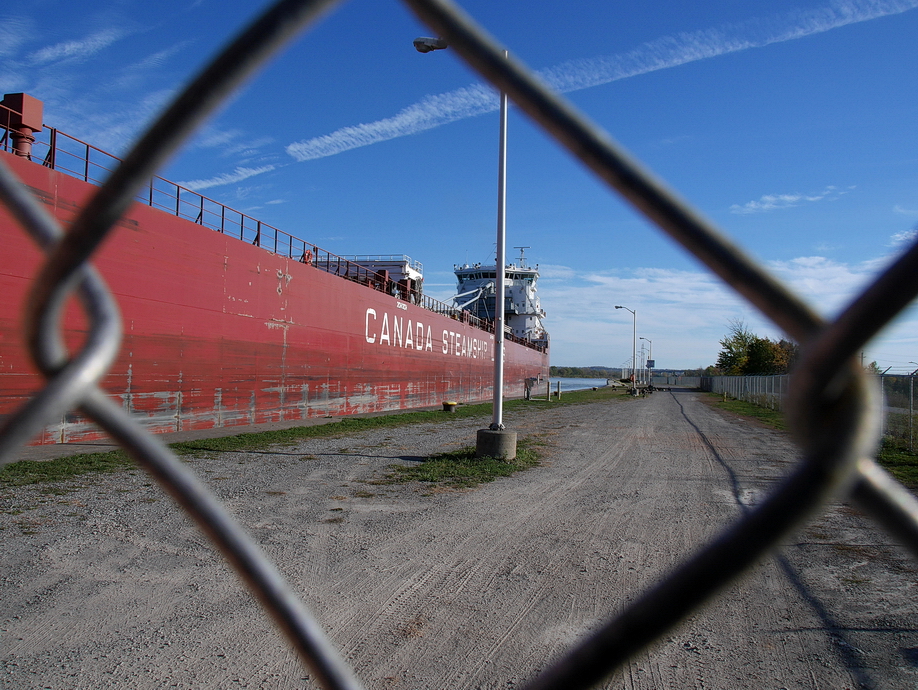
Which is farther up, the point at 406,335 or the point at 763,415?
the point at 406,335

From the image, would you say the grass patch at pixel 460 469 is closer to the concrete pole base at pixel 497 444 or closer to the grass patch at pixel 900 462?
the concrete pole base at pixel 497 444

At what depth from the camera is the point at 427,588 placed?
4.22 meters

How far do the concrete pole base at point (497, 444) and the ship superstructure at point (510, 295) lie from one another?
3906 centimetres

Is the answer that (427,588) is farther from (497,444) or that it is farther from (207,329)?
(207,329)

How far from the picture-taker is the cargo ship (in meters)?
10.2

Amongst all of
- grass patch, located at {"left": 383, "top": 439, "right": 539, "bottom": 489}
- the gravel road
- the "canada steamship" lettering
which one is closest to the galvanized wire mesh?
the gravel road

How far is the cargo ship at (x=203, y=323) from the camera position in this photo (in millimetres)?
10164

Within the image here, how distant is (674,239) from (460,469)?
28.6 feet

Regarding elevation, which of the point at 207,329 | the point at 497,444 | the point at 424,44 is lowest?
the point at 497,444

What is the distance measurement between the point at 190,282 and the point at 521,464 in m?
8.18

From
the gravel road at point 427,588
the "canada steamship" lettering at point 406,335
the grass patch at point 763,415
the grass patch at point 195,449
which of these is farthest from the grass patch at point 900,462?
the "canada steamship" lettering at point 406,335

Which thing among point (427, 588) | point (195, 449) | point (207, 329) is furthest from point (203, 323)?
point (427, 588)

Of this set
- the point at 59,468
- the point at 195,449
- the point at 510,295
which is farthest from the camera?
the point at 510,295

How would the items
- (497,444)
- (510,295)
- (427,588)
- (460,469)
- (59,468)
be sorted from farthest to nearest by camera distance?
1. (510,295)
2. (497,444)
3. (460,469)
4. (59,468)
5. (427,588)
